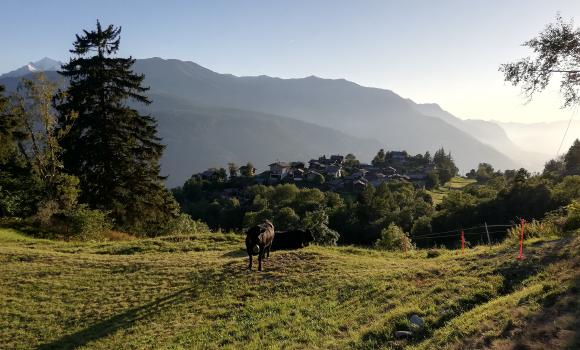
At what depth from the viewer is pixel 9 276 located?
16.7 meters

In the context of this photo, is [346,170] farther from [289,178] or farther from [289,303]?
[289,303]

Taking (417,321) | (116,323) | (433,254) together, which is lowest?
(116,323)

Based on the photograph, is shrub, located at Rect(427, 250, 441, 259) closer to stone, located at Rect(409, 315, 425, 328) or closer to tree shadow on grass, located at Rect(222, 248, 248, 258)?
tree shadow on grass, located at Rect(222, 248, 248, 258)

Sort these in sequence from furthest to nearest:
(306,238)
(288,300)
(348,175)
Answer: (348,175), (306,238), (288,300)

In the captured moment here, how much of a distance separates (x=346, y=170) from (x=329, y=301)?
15593 centimetres

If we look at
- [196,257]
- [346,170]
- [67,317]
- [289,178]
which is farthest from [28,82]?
[346,170]

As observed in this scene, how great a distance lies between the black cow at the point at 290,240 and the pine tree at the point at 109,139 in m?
22.0

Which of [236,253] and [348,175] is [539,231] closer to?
[236,253]

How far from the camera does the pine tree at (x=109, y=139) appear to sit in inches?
1453

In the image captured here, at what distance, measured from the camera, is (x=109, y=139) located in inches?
1465

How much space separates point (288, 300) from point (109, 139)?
30.3 metres

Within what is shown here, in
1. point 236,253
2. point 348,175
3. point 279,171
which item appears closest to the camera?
point 236,253

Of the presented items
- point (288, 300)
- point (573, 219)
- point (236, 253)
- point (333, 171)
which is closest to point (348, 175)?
point (333, 171)

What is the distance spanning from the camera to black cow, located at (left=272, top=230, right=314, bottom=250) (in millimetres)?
20141
